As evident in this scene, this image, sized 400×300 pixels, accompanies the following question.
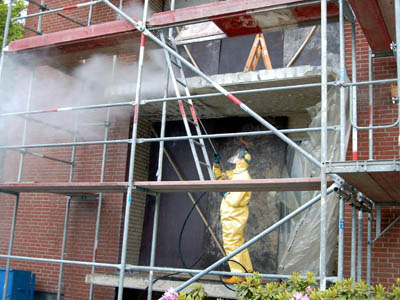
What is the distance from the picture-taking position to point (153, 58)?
931 centimetres

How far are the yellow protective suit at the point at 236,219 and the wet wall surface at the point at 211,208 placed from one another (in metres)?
1.04

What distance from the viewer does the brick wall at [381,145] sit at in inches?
284

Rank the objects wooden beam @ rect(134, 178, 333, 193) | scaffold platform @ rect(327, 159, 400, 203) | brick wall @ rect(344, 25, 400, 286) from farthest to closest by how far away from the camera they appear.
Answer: brick wall @ rect(344, 25, 400, 286)
wooden beam @ rect(134, 178, 333, 193)
scaffold platform @ rect(327, 159, 400, 203)

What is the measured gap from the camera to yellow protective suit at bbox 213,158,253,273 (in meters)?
7.75

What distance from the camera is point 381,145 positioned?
24.8 feet

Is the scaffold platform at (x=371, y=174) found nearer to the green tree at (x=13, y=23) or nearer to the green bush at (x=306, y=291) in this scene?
the green bush at (x=306, y=291)

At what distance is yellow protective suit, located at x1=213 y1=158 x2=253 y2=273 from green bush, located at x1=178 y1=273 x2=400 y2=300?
2.99m

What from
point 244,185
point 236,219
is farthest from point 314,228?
point 244,185

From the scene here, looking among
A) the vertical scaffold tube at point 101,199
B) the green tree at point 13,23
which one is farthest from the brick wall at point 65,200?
the green tree at point 13,23

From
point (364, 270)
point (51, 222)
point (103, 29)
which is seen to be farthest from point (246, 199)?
point (51, 222)

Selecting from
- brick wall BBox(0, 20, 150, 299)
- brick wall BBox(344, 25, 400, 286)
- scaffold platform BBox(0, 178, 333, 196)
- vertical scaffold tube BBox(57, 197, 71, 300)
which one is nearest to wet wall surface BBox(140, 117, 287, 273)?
brick wall BBox(0, 20, 150, 299)

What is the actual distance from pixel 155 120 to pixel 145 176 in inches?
44.4

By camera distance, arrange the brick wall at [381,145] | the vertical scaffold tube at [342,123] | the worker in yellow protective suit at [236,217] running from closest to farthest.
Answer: the vertical scaffold tube at [342,123] → the brick wall at [381,145] → the worker in yellow protective suit at [236,217]

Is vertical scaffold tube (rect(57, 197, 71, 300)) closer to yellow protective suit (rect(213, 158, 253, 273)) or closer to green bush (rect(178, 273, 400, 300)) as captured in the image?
yellow protective suit (rect(213, 158, 253, 273))
